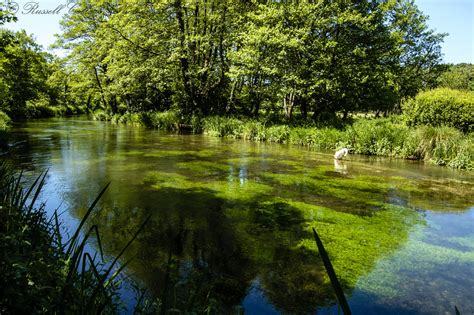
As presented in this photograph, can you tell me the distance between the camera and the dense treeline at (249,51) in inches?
694

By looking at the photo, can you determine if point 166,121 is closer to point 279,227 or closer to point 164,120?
point 164,120

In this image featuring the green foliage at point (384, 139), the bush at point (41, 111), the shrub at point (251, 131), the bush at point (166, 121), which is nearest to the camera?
the green foliage at point (384, 139)

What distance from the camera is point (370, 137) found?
14.4 m

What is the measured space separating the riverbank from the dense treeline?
235 centimetres

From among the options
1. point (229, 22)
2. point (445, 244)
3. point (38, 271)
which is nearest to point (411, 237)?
point (445, 244)

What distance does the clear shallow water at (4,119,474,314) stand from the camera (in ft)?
12.0

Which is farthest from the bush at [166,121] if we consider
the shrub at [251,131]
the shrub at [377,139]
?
the shrub at [377,139]

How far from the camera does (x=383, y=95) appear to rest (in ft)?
70.3

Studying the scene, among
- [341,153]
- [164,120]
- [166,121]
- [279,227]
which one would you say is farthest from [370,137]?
[164,120]

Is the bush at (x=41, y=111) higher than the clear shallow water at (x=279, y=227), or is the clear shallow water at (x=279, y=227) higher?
the bush at (x=41, y=111)

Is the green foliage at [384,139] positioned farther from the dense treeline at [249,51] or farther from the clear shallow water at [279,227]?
the dense treeline at [249,51]

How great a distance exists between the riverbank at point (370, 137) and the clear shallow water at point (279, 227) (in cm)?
128

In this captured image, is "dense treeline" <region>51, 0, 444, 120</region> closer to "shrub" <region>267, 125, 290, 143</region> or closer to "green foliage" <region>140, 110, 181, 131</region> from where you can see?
"green foliage" <region>140, 110, 181, 131</region>

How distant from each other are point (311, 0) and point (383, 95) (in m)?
7.66
